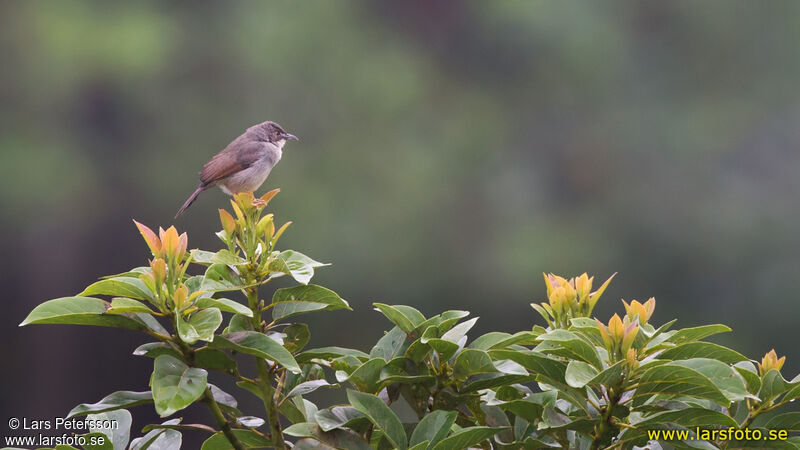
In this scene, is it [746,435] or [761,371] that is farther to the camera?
[761,371]

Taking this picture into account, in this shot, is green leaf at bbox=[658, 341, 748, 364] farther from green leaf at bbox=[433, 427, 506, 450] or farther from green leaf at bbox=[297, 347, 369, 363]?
green leaf at bbox=[297, 347, 369, 363]

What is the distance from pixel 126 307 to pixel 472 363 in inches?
10.0

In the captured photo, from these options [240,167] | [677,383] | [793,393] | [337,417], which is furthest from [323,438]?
[240,167]

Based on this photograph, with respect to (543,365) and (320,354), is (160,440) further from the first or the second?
(543,365)

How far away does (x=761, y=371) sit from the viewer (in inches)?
29.9

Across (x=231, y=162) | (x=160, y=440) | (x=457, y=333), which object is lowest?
(x=160, y=440)

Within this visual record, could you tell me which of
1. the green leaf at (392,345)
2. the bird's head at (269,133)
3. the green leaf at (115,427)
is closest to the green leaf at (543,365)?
the green leaf at (392,345)

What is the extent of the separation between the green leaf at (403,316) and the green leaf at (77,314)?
0.59ft

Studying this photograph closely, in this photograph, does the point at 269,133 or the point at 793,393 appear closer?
the point at 793,393

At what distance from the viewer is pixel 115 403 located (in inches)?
25.4

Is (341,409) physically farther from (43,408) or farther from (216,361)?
(43,408)

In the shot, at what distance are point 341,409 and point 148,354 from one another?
15cm

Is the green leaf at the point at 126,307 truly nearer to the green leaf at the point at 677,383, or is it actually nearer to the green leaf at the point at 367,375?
the green leaf at the point at 367,375

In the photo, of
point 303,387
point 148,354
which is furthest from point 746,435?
point 148,354
